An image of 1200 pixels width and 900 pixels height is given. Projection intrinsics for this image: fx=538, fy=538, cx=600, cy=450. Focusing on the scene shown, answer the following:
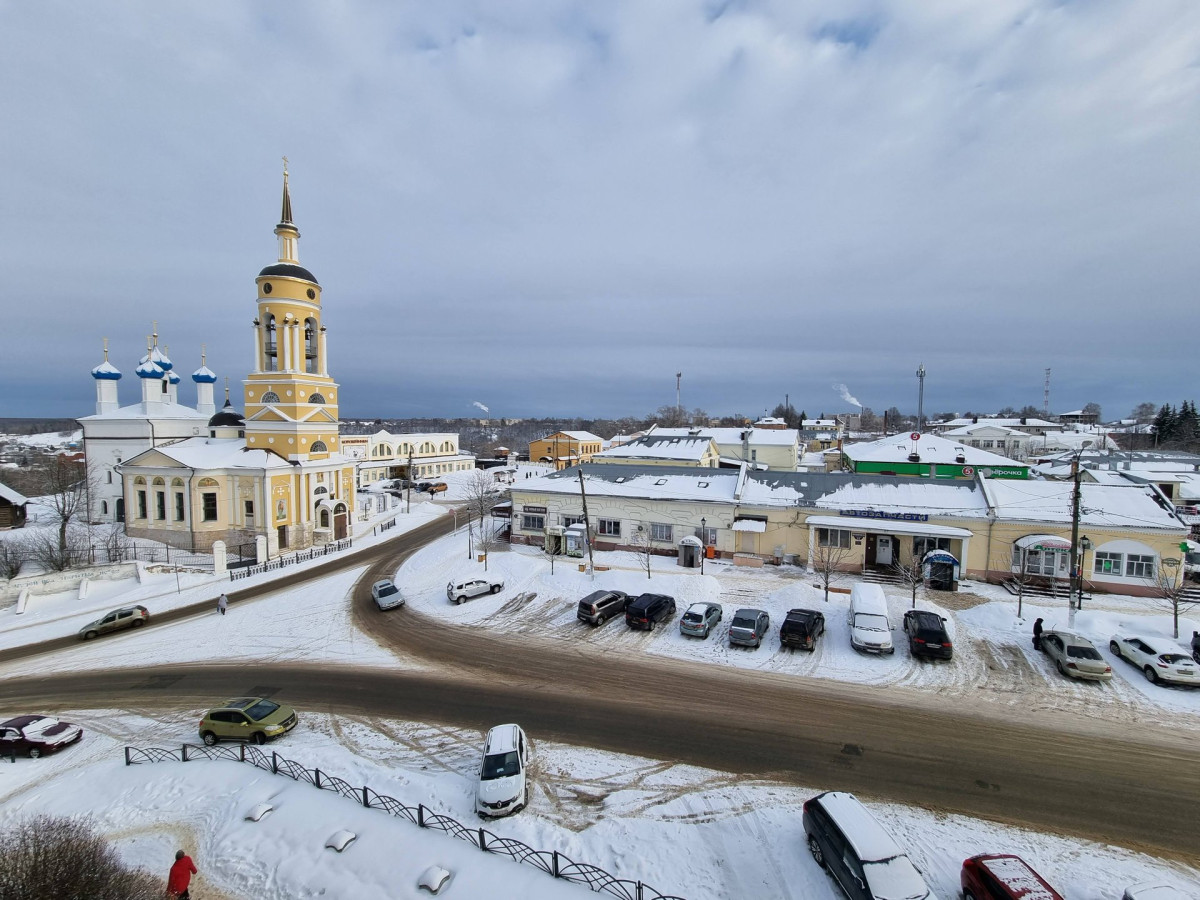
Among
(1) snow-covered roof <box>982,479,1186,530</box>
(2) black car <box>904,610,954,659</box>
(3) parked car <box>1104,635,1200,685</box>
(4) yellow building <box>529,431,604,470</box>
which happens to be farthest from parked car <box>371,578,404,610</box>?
(4) yellow building <box>529,431,604,470</box>

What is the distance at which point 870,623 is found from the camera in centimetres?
2061

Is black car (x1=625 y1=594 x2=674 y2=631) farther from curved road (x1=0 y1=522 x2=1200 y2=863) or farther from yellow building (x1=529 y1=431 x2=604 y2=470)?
yellow building (x1=529 y1=431 x2=604 y2=470)

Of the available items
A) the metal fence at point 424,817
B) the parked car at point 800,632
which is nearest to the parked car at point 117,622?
the metal fence at point 424,817

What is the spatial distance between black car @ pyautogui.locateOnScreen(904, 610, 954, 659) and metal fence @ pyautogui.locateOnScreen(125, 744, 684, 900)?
14.1m

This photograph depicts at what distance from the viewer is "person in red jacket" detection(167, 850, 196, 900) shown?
9.91 m

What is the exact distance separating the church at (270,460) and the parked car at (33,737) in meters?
21.4

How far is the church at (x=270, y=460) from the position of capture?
3762cm

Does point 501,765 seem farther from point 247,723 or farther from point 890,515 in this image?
point 890,515

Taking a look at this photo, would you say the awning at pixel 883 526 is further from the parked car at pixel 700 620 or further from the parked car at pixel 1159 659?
the parked car at pixel 700 620

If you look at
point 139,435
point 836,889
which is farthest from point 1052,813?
point 139,435

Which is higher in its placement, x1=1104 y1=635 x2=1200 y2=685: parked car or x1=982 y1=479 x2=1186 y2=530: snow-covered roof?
x1=982 y1=479 x2=1186 y2=530: snow-covered roof

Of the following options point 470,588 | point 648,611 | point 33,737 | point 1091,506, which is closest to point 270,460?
point 470,588

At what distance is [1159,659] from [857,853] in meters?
16.0

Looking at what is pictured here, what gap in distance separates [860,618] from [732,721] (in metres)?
8.16
